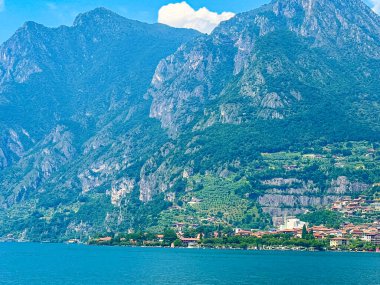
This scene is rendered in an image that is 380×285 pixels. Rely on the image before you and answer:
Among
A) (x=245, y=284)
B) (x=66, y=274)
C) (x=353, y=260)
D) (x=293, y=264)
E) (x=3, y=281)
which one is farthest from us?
(x=353, y=260)

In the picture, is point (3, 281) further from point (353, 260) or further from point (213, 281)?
point (353, 260)

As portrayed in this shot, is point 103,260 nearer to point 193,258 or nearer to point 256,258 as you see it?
point 193,258

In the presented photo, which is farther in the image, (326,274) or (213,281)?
(326,274)

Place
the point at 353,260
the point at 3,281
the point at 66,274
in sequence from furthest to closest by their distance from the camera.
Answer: the point at 353,260, the point at 66,274, the point at 3,281

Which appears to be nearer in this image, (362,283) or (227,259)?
(362,283)

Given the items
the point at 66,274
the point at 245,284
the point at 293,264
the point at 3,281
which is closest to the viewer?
the point at 245,284

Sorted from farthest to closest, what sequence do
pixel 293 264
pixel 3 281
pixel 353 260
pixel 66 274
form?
pixel 353 260, pixel 293 264, pixel 66 274, pixel 3 281

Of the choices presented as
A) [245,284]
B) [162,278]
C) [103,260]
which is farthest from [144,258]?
[245,284]

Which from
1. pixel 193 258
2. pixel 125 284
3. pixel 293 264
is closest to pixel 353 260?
pixel 293 264
